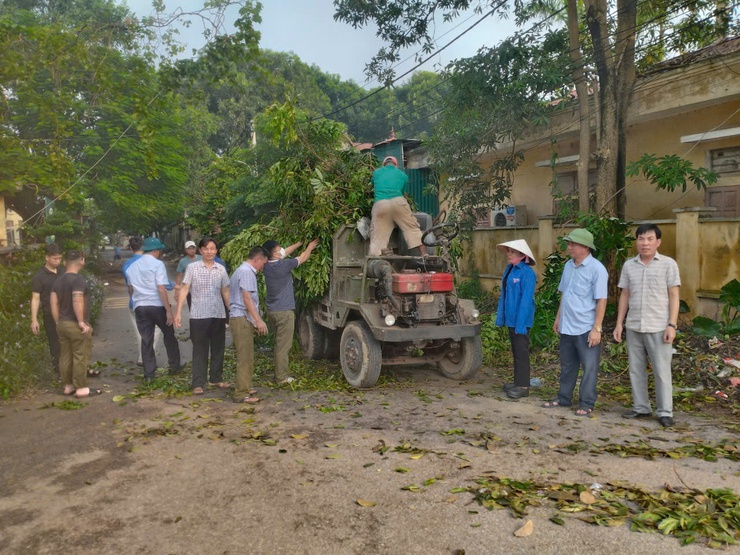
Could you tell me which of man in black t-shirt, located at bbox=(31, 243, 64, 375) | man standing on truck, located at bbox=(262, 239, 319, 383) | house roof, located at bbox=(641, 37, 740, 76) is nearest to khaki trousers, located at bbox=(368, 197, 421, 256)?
man standing on truck, located at bbox=(262, 239, 319, 383)

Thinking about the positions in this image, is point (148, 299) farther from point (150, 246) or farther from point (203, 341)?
point (203, 341)

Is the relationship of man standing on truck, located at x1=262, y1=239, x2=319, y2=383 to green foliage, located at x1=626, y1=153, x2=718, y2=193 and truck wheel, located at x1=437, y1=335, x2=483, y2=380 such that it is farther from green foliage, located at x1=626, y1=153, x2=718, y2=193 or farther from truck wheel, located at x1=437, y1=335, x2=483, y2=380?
green foliage, located at x1=626, y1=153, x2=718, y2=193

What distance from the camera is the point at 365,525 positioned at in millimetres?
3475

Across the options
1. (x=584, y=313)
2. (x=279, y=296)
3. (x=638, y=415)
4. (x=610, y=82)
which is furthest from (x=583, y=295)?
(x=610, y=82)

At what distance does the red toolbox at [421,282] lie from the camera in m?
6.68

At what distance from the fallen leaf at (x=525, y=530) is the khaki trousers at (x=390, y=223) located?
173 inches

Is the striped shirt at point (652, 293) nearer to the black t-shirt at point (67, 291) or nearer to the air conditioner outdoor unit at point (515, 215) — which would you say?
the black t-shirt at point (67, 291)

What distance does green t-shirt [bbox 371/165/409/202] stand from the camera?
7.38 meters

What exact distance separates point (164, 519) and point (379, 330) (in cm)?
346

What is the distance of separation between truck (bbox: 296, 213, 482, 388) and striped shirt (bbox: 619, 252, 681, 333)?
202cm

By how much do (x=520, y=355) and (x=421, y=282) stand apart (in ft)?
4.70

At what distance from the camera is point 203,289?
658 centimetres

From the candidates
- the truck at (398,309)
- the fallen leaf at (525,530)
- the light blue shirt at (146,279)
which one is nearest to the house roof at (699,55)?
the truck at (398,309)

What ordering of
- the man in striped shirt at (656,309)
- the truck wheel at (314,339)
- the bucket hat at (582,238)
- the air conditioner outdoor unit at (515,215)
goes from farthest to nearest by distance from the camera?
the air conditioner outdoor unit at (515,215)
the truck wheel at (314,339)
the bucket hat at (582,238)
the man in striped shirt at (656,309)
